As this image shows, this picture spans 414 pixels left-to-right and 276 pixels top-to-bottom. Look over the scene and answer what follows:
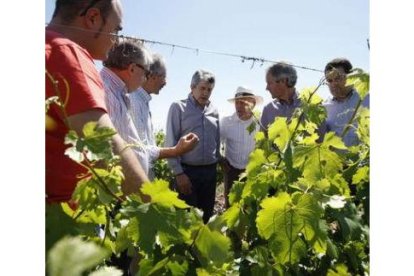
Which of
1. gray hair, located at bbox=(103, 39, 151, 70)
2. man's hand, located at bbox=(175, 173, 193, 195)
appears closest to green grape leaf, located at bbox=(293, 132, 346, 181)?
gray hair, located at bbox=(103, 39, 151, 70)

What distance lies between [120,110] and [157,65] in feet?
4.19

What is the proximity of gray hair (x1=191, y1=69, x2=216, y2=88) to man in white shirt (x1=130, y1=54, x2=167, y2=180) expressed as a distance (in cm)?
62

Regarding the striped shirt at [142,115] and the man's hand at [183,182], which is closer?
the striped shirt at [142,115]

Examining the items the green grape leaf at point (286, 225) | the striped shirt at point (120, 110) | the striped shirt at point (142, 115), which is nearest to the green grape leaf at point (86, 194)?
the green grape leaf at point (286, 225)

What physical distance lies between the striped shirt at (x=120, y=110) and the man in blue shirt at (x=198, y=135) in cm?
167

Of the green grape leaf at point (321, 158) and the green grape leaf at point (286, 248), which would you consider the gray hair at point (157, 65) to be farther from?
the green grape leaf at point (286, 248)

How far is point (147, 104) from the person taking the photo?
2859mm

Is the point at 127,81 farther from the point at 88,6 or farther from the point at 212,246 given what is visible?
the point at 212,246

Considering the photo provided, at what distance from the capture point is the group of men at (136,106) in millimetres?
950

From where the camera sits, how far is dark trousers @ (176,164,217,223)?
3865mm

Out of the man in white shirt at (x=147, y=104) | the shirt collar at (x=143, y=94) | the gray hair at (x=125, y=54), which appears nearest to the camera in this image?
the gray hair at (x=125, y=54)

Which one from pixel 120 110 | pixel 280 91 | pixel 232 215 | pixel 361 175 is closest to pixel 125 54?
pixel 120 110
